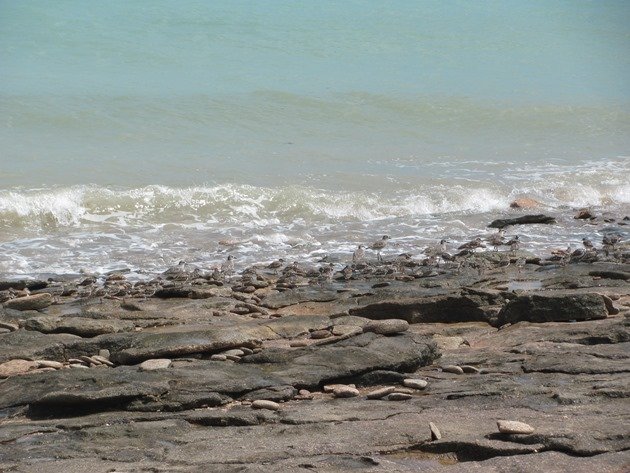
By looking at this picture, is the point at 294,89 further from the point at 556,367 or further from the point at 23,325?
the point at 556,367

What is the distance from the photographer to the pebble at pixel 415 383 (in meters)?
6.11

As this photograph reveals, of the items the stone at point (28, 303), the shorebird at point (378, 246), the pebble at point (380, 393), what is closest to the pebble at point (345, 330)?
the pebble at point (380, 393)

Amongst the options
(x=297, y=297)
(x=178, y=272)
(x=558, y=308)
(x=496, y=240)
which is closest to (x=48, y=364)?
(x=297, y=297)

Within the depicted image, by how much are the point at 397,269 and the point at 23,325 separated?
14.6 ft

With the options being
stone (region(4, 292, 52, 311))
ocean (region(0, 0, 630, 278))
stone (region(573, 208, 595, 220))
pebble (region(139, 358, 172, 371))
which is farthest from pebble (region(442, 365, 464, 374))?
stone (region(573, 208, 595, 220))

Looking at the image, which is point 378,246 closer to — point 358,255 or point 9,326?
point 358,255

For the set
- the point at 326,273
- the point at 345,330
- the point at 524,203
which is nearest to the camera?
the point at 345,330

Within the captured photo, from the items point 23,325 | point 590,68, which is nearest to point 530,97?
point 590,68

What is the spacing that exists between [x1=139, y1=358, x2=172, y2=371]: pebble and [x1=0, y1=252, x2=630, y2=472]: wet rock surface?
0.09 feet

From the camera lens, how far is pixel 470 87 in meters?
26.6

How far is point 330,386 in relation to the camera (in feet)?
20.2

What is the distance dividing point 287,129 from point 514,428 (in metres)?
16.5

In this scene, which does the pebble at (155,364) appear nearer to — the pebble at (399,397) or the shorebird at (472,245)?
the pebble at (399,397)

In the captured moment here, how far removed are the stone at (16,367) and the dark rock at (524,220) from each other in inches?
335
